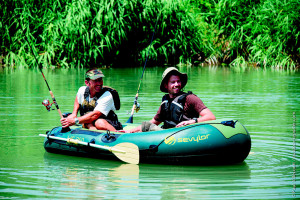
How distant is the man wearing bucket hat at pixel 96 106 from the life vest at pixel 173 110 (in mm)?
748

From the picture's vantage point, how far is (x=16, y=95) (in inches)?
502

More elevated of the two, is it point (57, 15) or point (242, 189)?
point (57, 15)

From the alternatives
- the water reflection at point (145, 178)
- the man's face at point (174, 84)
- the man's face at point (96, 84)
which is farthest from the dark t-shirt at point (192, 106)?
the man's face at point (96, 84)

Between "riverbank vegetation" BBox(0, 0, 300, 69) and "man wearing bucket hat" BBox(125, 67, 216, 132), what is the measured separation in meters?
13.9

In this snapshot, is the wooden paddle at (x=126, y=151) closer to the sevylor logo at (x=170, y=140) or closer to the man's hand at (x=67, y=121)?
the sevylor logo at (x=170, y=140)

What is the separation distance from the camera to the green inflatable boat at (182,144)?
5848 millimetres

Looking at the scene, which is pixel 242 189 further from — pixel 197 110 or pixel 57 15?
pixel 57 15

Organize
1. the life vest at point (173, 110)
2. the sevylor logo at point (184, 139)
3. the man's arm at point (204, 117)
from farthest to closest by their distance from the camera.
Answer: the life vest at point (173, 110)
the man's arm at point (204, 117)
the sevylor logo at point (184, 139)

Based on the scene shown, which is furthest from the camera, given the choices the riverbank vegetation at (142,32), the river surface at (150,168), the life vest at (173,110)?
the riverbank vegetation at (142,32)

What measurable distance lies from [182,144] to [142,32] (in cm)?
1729

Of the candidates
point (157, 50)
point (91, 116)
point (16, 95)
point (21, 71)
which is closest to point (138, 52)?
point (157, 50)

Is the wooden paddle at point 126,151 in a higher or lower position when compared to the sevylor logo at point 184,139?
lower

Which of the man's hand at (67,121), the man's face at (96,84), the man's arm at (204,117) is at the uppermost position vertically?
the man's face at (96,84)

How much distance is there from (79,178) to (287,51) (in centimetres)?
1708
